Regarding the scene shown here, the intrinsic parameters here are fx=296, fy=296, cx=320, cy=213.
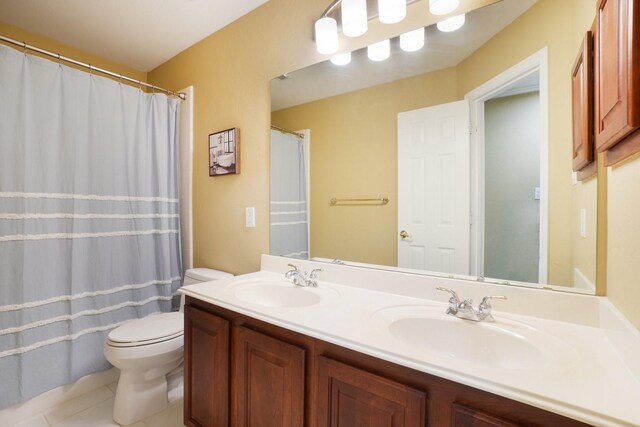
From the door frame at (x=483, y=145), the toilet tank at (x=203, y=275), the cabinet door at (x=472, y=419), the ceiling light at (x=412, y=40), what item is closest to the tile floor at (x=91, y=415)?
the toilet tank at (x=203, y=275)

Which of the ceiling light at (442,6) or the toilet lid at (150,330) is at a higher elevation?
the ceiling light at (442,6)

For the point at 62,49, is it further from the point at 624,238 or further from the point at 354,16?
the point at 624,238

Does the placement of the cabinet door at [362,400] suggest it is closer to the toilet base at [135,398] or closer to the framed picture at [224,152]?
the toilet base at [135,398]

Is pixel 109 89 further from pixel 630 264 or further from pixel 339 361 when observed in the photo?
pixel 630 264

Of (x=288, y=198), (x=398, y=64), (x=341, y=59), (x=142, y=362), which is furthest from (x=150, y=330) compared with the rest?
(x=398, y=64)

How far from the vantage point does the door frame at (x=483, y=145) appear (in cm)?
104

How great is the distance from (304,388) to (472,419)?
0.50 m

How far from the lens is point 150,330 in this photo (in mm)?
1646

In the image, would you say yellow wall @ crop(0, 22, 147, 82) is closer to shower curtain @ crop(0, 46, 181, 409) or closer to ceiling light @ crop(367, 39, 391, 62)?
shower curtain @ crop(0, 46, 181, 409)

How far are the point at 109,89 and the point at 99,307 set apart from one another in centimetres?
137

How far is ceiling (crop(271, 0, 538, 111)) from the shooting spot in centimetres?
116

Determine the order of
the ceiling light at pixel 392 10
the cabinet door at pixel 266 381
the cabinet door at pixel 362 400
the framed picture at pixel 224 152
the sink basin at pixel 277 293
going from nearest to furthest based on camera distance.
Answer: the cabinet door at pixel 362 400
the cabinet door at pixel 266 381
the ceiling light at pixel 392 10
the sink basin at pixel 277 293
the framed picture at pixel 224 152

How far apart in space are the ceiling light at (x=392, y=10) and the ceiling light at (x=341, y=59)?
0.26 metres

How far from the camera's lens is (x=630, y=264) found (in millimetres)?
742
